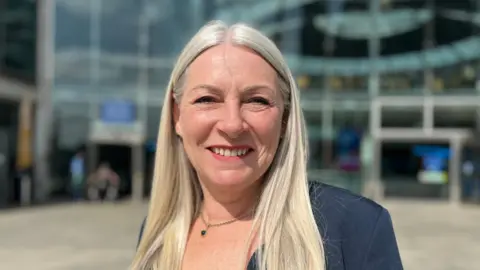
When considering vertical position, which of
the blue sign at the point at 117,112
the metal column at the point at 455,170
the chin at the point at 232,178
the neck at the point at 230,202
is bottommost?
the metal column at the point at 455,170

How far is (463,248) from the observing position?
29.1ft

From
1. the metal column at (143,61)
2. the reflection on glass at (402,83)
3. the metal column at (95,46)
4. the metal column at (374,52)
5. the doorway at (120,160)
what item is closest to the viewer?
the reflection on glass at (402,83)

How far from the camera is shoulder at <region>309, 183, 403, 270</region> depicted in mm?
1363

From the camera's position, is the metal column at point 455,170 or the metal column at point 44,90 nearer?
the metal column at point 455,170

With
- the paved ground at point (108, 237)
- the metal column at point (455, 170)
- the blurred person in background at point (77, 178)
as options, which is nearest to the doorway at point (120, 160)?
the blurred person in background at point (77, 178)

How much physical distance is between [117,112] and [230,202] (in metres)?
18.3

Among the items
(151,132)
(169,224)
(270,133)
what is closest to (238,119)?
(270,133)

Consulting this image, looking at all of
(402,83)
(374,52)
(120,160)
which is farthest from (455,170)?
(120,160)

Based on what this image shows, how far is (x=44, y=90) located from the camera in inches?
743

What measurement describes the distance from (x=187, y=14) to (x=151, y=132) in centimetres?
450

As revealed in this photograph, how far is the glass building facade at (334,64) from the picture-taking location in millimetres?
18656

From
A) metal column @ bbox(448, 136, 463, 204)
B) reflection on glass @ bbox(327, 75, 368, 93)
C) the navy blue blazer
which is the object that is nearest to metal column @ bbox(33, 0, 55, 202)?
reflection on glass @ bbox(327, 75, 368, 93)

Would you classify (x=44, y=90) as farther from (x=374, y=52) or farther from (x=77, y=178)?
(x=374, y=52)

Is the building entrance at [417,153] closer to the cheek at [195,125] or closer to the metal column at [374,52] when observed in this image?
the metal column at [374,52]
